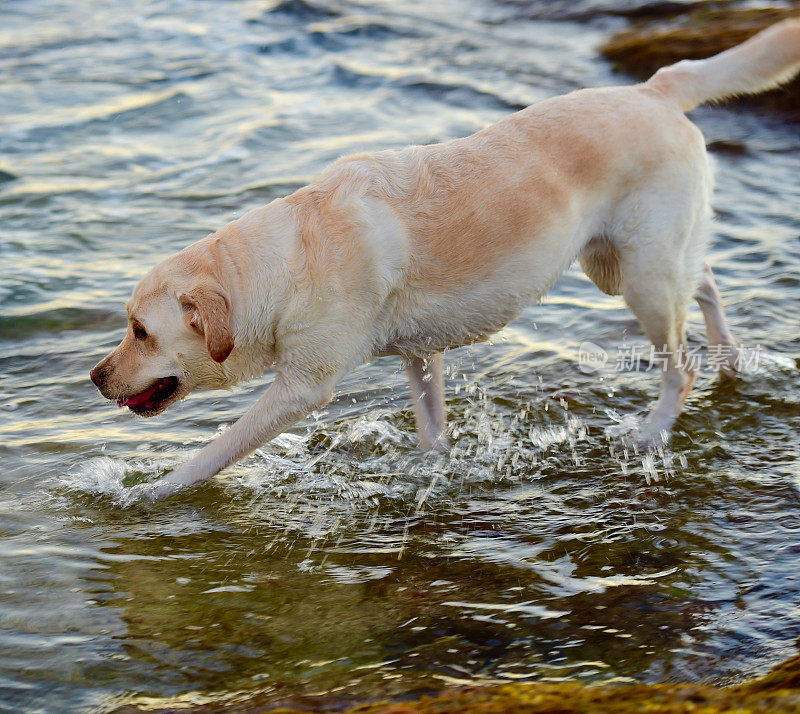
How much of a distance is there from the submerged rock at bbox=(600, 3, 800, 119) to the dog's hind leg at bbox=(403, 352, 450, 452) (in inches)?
274

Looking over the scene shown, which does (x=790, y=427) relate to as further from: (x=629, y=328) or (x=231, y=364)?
(x=231, y=364)

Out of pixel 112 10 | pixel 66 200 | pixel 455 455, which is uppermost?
pixel 112 10

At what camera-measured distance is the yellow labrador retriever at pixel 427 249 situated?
13.5 feet

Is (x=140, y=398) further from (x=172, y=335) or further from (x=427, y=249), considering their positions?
(x=427, y=249)

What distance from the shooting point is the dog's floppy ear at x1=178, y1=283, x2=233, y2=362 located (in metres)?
3.92

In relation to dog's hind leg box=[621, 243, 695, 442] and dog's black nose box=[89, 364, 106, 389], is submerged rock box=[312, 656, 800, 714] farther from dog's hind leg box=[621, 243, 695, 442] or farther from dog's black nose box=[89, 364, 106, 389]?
dog's hind leg box=[621, 243, 695, 442]

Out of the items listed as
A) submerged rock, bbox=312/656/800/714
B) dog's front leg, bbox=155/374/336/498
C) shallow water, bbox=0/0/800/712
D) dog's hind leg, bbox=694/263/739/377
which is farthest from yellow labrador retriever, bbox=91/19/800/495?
submerged rock, bbox=312/656/800/714

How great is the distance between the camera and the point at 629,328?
639 cm

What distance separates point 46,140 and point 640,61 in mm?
6799

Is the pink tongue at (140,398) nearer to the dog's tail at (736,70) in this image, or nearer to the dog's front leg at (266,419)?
the dog's front leg at (266,419)

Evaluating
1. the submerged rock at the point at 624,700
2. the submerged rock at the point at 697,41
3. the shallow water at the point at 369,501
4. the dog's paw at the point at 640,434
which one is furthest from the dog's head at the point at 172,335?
the submerged rock at the point at 697,41

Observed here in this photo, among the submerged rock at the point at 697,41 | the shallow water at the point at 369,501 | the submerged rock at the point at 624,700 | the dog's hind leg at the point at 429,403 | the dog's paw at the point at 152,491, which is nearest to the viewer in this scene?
the submerged rock at the point at 624,700

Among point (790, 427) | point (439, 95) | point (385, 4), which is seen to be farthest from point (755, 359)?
point (385, 4)

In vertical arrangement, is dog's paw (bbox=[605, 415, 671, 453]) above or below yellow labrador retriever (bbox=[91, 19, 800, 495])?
below
